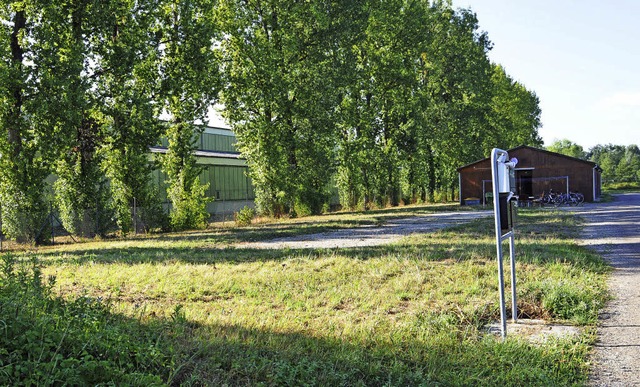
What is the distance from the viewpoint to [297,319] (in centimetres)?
654

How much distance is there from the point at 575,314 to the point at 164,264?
771 centimetres

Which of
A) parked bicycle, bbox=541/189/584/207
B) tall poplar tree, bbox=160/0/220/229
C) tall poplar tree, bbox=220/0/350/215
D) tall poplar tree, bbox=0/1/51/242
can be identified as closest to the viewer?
tall poplar tree, bbox=0/1/51/242

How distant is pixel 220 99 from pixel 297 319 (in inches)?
908

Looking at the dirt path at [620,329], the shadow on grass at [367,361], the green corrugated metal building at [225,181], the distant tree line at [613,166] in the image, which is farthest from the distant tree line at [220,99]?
the distant tree line at [613,166]

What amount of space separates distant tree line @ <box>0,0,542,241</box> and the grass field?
990 cm

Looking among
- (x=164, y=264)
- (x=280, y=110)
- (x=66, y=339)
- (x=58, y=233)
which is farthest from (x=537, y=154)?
(x=66, y=339)

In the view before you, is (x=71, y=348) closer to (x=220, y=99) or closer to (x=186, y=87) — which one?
(x=186, y=87)

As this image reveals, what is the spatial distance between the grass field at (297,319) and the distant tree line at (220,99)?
32.5 feet

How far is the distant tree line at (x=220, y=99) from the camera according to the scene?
19672 mm

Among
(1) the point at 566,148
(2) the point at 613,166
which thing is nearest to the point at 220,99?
(2) the point at 613,166

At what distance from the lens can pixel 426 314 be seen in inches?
268

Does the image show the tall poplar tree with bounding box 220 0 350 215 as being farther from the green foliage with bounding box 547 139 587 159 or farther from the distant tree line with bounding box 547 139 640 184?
the green foliage with bounding box 547 139 587 159

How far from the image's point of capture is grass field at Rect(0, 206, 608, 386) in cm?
426

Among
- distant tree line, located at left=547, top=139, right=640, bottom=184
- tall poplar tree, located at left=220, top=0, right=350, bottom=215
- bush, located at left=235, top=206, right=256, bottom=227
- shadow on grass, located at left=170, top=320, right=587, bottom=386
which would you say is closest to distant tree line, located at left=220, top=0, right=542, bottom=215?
tall poplar tree, located at left=220, top=0, right=350, bottom=215
